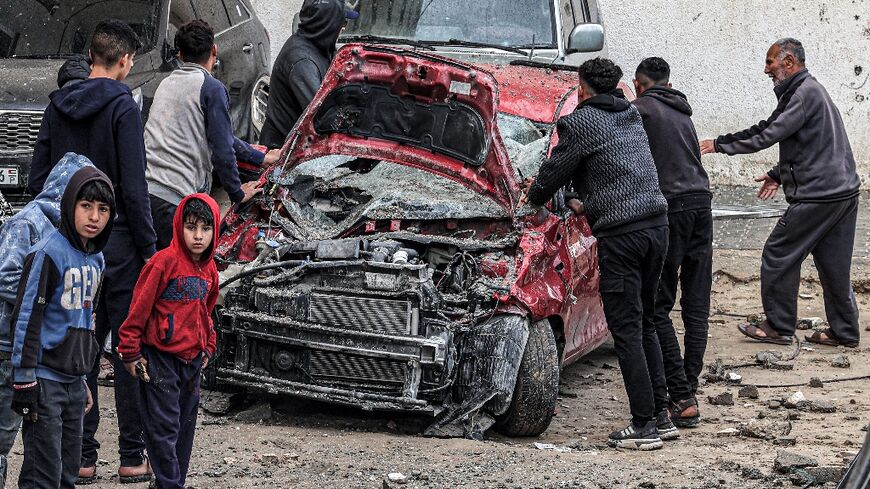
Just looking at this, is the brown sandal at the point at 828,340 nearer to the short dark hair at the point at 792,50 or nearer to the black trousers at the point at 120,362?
the short dark hair at the point at 792,50

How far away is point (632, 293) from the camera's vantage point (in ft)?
22.5

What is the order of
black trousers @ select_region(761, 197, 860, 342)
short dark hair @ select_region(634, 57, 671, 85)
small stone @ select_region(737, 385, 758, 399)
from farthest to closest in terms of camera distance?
black trousers @ select_region(761, 197, 860, 342) < small stone @ select_region(737, 385, 758, 399) < short dark hair @ select_region(634, 57, 671, 85)

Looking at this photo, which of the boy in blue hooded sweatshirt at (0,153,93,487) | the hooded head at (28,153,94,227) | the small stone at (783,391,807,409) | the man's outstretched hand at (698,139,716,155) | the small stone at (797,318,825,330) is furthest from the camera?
the small stone at (797,318,825,330)

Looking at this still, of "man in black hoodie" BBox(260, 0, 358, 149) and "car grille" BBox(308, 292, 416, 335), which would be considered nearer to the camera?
"car grille" BBox(308, 292, 416, 335)

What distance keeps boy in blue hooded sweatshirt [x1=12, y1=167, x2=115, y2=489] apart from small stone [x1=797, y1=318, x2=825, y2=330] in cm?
665

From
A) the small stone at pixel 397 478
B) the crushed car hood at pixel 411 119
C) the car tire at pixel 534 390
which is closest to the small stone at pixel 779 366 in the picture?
the car tire at pixel 534 390

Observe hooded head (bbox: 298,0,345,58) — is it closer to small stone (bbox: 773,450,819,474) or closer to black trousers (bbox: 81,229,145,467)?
black trousers (bbox: 81,229,145,467)

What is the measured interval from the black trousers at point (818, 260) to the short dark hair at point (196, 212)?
17.8 feet

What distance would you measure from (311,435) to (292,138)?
6.67 feet

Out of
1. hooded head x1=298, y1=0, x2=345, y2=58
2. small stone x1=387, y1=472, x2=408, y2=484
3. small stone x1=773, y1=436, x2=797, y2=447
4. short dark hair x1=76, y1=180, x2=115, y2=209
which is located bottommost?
small stone x1=387, y1=472, x2=408, y2=484

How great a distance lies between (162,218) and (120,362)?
0.86 meters

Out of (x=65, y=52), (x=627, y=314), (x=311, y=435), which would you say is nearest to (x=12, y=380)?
(x=311, y=435)

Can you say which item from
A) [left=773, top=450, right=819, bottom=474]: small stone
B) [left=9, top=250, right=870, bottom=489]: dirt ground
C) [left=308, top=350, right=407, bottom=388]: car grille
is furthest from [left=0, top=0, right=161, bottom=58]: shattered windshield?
[left=773, top=450, right=819, bottom=474]: small stone

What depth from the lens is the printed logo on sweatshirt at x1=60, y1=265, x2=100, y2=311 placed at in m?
4.80
